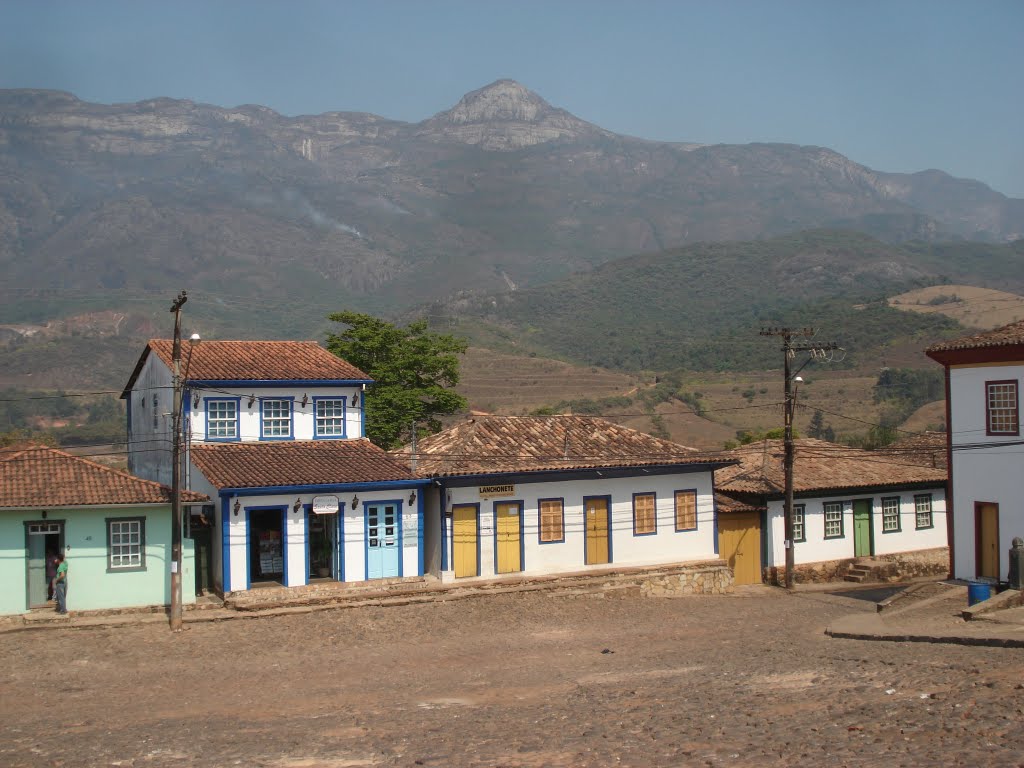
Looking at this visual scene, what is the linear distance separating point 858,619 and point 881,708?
32.7 feet

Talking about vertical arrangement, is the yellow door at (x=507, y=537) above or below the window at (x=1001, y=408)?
below

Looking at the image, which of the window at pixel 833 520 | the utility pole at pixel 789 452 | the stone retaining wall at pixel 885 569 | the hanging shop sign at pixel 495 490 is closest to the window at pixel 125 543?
the hanging shop sign at pixel 495 490

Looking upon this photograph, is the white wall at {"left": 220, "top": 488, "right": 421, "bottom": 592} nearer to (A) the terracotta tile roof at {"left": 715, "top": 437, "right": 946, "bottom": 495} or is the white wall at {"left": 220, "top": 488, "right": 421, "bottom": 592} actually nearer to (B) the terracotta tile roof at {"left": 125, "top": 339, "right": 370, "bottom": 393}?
(B) the terracotta tile roof at {"left": 125, "top": 339, "right": 370, "bottom": 393}

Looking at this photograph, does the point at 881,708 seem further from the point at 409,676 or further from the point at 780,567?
the point at 780,567

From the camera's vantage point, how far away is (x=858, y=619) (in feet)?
74.2

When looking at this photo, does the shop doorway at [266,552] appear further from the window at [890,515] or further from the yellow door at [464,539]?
the window at [890,515]

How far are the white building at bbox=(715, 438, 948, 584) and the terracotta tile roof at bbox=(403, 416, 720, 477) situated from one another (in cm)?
311

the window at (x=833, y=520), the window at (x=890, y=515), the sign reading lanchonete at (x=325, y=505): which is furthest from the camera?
the window at (x=890, y=515)

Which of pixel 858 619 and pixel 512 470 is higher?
pixel 512 470

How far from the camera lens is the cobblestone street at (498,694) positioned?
12.0 m

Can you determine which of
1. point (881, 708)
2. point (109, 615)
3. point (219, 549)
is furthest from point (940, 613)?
point (109, 615)

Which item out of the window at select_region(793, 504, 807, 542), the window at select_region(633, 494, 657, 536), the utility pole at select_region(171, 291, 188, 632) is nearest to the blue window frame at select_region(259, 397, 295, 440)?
the utility pole at select_region(171, 291, 188, 632)

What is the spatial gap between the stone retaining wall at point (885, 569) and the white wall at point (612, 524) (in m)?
3.33

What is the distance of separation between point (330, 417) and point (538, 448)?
6036 mm
